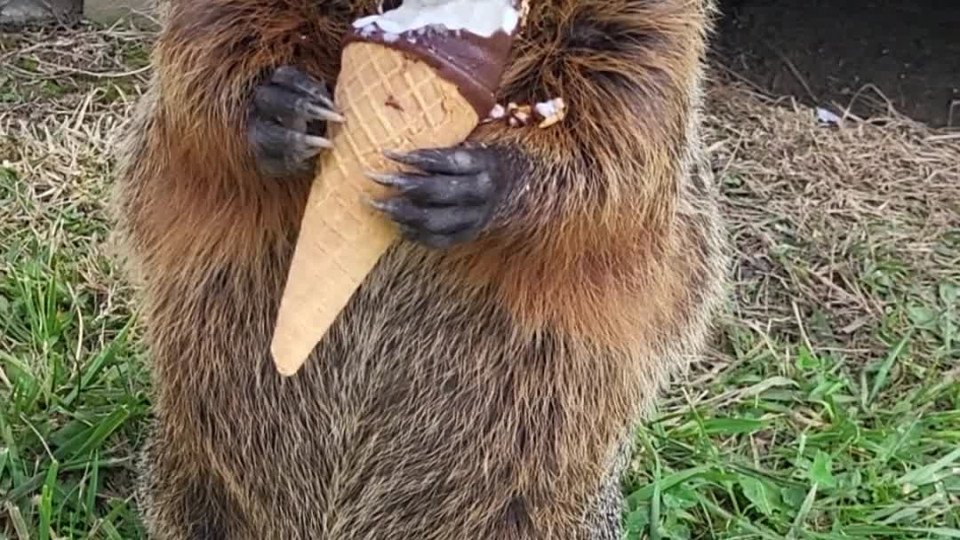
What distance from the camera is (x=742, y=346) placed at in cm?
432

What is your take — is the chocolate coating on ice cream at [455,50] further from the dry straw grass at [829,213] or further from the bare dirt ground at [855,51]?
the bare dirt ground at [855,51]

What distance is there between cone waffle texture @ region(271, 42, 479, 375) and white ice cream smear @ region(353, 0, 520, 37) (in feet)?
0.19

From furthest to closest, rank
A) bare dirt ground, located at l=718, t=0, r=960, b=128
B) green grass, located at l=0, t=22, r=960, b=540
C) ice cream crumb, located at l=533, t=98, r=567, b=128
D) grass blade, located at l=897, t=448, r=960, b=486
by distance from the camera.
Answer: bare dirt ground, located at l=718, t=0, r=960, b=128 → grass blade, located at l=897, t=448, r=960, b=486 → green grass, located at l=0, t=22, r=960, b=540 → ice cream crumb, located at l=533, t=98, r=567, b=128

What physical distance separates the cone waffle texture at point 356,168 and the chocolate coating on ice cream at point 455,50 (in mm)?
13

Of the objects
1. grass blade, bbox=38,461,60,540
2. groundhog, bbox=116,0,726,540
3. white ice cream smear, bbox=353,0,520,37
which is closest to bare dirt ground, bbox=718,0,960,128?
groundhog, bbox=116,0,726,540

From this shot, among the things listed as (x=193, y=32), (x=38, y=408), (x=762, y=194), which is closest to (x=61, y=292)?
(x=38, y=408)

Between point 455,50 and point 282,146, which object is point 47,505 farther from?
point 455,50

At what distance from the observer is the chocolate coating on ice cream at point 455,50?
227cm

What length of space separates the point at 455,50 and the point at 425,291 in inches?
21.6

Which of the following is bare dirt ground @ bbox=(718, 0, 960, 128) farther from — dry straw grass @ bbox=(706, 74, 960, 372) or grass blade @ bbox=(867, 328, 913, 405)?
grass blade @ bbox=(867, 328, 913, 405)

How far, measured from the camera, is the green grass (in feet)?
11.7

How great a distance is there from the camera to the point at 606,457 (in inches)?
115

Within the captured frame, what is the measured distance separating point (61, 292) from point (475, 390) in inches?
70.3

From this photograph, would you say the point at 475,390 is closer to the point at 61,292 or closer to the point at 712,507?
the point at 712,507
